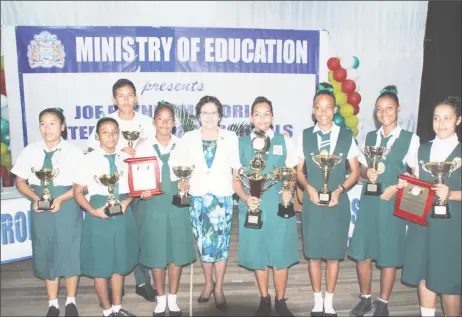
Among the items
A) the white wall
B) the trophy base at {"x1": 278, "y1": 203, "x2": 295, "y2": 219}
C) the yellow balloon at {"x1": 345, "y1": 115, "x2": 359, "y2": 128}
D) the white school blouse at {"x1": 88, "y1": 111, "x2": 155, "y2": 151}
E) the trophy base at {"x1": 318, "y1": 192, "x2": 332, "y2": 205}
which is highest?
the white wall

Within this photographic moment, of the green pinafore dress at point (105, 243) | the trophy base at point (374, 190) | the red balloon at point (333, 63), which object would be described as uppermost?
the red balloon at point (333, 63)

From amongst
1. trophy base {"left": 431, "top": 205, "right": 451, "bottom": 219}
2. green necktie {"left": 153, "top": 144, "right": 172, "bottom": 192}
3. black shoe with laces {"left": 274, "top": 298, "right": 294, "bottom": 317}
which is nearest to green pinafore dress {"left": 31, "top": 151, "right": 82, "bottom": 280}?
green necktie {"left": 153, "top": 144, "right": 172, "bottom": 192}

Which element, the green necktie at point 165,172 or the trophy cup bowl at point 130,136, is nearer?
the green necktie at point 165,172

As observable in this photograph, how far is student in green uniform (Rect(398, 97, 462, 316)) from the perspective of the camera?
284 centimetres

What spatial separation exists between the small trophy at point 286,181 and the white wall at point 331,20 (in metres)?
3.91

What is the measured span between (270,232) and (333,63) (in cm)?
448

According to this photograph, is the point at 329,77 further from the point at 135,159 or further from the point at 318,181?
the point at 135,159

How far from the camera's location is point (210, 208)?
10.8ft

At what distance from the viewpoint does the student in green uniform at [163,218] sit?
3191 mm

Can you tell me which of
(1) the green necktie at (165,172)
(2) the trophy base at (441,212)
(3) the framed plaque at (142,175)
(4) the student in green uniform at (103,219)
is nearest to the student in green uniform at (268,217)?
(1) the green necktie at (165,172)

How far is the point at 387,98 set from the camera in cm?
319

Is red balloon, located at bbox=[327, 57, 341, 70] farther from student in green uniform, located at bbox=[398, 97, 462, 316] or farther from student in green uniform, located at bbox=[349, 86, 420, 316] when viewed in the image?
student in green uniform, located at bbox=[398, 97, 462, 316]

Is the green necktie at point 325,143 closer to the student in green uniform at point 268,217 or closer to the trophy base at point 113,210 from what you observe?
the student in green uniform at point 268,217

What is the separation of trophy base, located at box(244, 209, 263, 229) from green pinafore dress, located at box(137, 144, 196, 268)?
50cm
